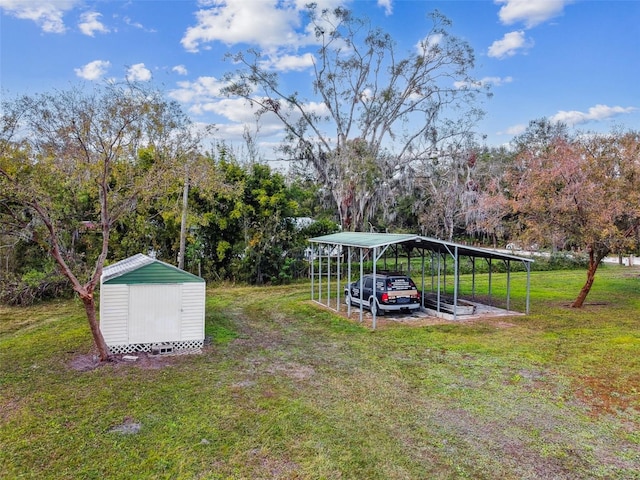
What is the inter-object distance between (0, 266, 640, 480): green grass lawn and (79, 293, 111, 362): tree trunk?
17.4 inches

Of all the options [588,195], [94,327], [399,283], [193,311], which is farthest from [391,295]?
[94,327]

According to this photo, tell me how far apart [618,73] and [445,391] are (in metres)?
19.3

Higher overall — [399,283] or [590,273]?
[590,273]

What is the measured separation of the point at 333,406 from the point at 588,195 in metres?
10.9

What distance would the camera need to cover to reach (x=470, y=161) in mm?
32812

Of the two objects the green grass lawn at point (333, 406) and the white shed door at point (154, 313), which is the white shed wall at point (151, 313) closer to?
the white shed door at point (154, 313)

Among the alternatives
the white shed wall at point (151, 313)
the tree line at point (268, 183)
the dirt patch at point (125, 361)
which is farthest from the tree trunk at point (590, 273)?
the dirt patch at point (125, 361)

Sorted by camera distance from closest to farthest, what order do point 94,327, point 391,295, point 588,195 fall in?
point 94,327 < point 588,195 < point 391,295

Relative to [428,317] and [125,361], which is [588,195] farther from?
[125,361]

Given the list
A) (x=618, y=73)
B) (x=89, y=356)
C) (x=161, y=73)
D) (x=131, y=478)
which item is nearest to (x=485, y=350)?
(x=131, y=478)

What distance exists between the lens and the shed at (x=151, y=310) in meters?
9.09

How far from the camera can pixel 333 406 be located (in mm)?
6582

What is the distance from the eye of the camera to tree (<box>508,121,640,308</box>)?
42.7ft

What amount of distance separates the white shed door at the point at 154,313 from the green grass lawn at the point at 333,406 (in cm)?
65
